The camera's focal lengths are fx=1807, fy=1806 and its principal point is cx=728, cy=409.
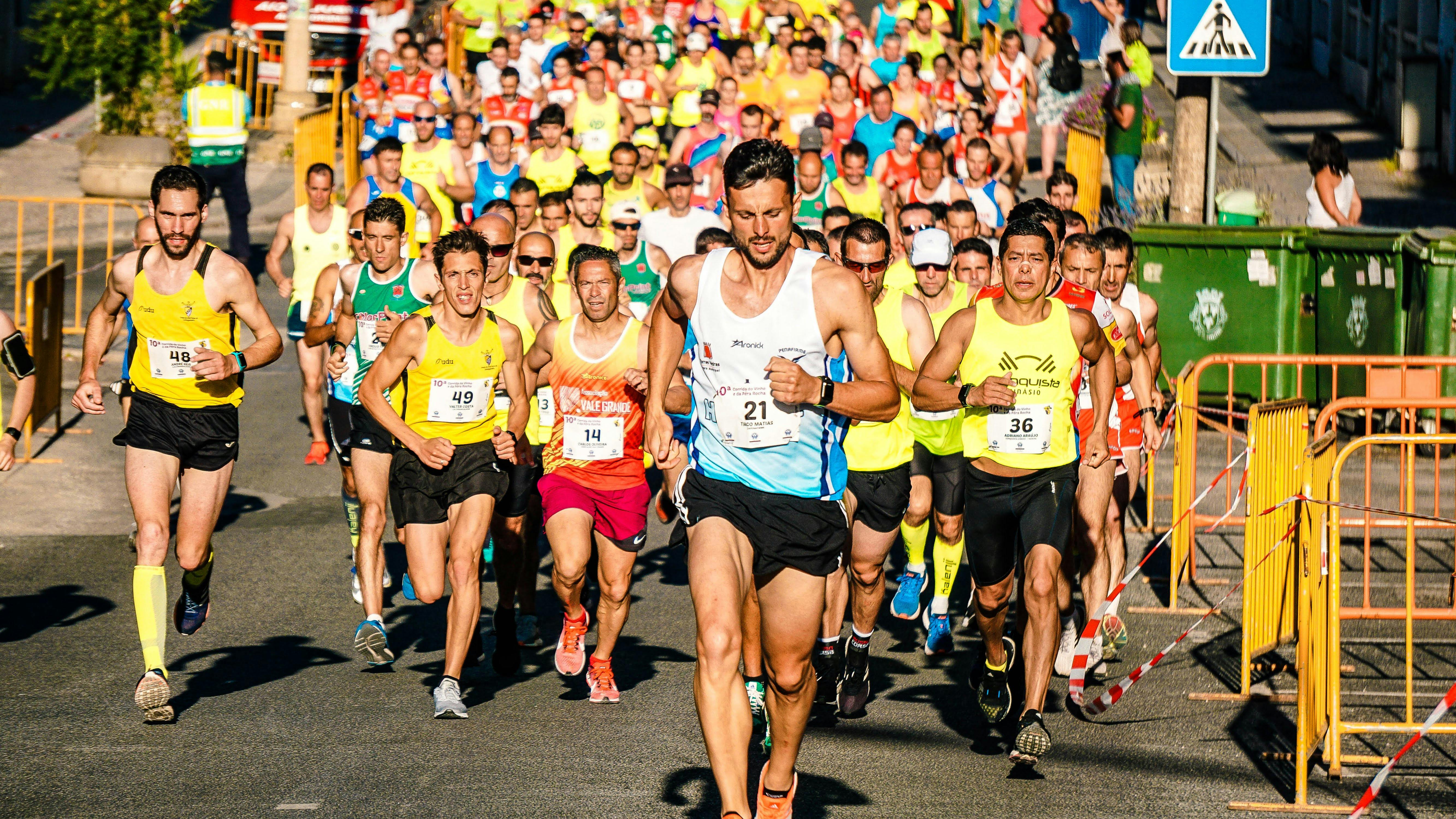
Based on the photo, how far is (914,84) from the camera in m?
18.7

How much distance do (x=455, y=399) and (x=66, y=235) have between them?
14.1m

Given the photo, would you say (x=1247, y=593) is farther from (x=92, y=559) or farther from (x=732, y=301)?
(x=92, y=559)

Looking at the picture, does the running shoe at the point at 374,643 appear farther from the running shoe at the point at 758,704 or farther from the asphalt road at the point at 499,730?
the running shoe at the point at 758,704

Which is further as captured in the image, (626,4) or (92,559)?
(626,4)

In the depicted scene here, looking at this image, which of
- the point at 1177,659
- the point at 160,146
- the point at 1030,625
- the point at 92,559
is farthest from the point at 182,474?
the point at 160,146

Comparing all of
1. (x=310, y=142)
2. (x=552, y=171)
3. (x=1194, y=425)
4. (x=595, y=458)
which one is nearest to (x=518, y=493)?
(x=595, y=458)

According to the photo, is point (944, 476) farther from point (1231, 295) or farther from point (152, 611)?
point (1231, 295)

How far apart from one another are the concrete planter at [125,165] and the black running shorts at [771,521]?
16418 millimetres

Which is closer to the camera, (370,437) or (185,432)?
(185,432)

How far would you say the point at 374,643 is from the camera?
317 inches

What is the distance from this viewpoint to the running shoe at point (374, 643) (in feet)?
26.4

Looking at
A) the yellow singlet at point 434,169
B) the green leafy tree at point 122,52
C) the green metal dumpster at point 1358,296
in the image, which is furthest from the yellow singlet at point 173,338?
the green leafy tree at point 122,52

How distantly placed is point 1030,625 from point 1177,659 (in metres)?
1.77

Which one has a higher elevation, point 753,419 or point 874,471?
point 753,419
